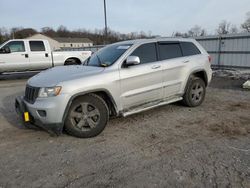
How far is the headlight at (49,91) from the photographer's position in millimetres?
3496

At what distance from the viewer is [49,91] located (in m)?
3.52

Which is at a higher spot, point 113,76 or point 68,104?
point 113,76

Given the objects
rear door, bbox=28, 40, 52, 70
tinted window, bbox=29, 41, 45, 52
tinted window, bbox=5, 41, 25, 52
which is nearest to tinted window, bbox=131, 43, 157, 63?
rear door, bbox=28, 40, 52, 70

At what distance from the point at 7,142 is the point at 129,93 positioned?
2.42 m

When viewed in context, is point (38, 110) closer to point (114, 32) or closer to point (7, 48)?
point (7, 48)

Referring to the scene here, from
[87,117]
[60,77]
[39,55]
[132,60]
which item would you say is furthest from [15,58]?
[132,60]

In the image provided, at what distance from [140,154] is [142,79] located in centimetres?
165

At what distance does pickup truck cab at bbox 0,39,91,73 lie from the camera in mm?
10977

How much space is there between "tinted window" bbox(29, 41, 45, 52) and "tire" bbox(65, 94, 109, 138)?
9.08m

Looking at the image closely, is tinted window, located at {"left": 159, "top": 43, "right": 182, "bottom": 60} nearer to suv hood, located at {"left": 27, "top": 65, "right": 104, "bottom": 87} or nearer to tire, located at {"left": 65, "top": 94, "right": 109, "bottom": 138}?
suv hood, located at {"left": 27, "top": 65, "right": 104, "bottom": 87}

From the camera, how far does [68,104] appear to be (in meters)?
3.57

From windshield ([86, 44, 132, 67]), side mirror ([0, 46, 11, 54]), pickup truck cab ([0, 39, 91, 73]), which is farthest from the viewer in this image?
pickup truck cab ([0, 39, 91, 73])

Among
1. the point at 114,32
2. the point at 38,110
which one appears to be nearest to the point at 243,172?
the point at 38,110

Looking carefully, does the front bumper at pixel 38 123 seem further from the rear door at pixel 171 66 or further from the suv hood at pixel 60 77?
the rear door at pixel 171 66
